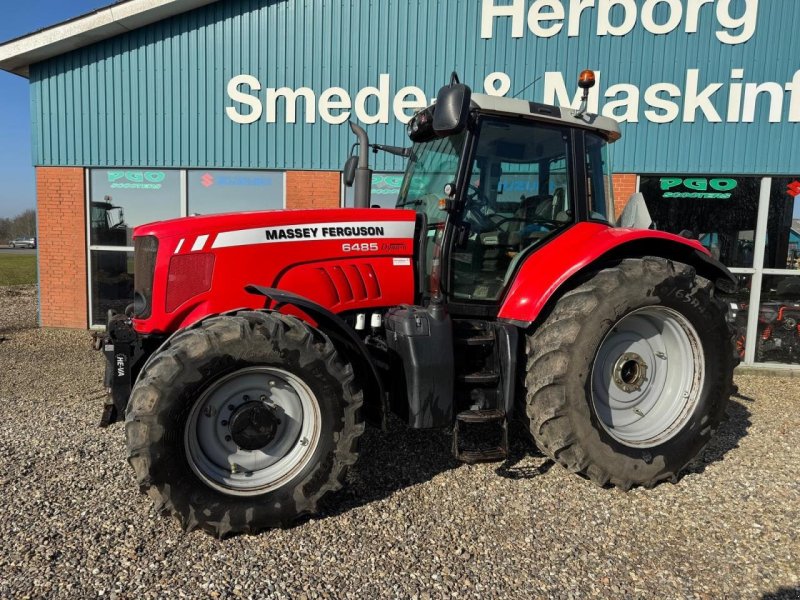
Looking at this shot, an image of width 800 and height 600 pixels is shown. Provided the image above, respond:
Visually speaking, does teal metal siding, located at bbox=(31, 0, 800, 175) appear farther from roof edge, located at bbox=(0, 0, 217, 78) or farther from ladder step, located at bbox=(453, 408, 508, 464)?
ladder step, located at bbox=(453, 408, 508, 464)

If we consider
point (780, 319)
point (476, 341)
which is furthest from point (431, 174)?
point (780, 319)

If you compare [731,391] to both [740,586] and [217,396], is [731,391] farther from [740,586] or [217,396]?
[217,396]

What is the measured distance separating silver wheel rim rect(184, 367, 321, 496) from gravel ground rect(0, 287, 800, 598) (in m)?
0.29

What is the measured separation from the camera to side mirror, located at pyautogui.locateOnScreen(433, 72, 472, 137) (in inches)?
108

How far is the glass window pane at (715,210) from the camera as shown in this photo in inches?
274

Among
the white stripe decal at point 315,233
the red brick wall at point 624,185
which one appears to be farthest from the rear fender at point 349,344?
the red brick wall at point 624,185

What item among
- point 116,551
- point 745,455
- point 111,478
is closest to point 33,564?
point 116,551

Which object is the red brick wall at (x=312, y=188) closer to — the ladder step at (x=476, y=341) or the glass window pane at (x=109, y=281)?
the glass window pane at (x=109, y=281)

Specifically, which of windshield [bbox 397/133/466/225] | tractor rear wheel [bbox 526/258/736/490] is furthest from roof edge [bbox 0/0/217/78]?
tractor rear wheel [bbox 526/258/736/490]

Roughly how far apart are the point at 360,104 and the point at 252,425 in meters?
5.87

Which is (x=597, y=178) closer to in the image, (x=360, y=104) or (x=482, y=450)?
(x=482, y=450)

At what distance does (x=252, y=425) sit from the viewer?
2721 mm

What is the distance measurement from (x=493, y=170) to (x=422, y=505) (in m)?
2.10

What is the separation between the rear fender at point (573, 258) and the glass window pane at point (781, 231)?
408 centimetres
